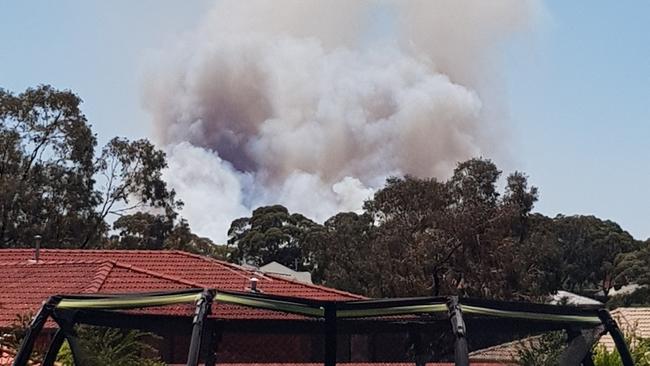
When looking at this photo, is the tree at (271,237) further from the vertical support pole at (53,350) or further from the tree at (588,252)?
the vertical support pole at (53,350)

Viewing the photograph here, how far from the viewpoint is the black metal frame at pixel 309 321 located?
5.32 meters

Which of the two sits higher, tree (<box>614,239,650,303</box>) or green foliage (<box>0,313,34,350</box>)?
tree (<box>614,239,650,303</box>)

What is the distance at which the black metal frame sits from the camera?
532 centimetres

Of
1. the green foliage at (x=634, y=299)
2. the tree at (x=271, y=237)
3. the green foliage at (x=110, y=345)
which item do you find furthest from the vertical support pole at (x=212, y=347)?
the tree at (x=271, y=237)

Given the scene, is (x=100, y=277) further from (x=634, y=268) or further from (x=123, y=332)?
(x=634, y=268)

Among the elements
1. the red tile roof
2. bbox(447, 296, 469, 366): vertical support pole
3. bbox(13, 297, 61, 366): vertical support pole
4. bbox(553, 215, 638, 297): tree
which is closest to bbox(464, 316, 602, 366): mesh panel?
bbox(447, 296, 469, 366): vertical support pole

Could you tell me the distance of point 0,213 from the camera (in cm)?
3578

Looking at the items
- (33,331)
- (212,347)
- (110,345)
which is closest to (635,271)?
(110,345)

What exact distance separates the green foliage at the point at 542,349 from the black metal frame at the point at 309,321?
110 mm

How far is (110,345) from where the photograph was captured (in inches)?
249

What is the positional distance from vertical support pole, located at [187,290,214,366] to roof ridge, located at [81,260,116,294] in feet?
43.1

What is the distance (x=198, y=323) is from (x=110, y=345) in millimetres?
1546

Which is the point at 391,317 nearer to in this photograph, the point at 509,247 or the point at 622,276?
the point at 509,247

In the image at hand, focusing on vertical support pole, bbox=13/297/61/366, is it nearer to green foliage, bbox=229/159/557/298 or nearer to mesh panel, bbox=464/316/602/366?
mesh panel, bbox=464/316/602/366
